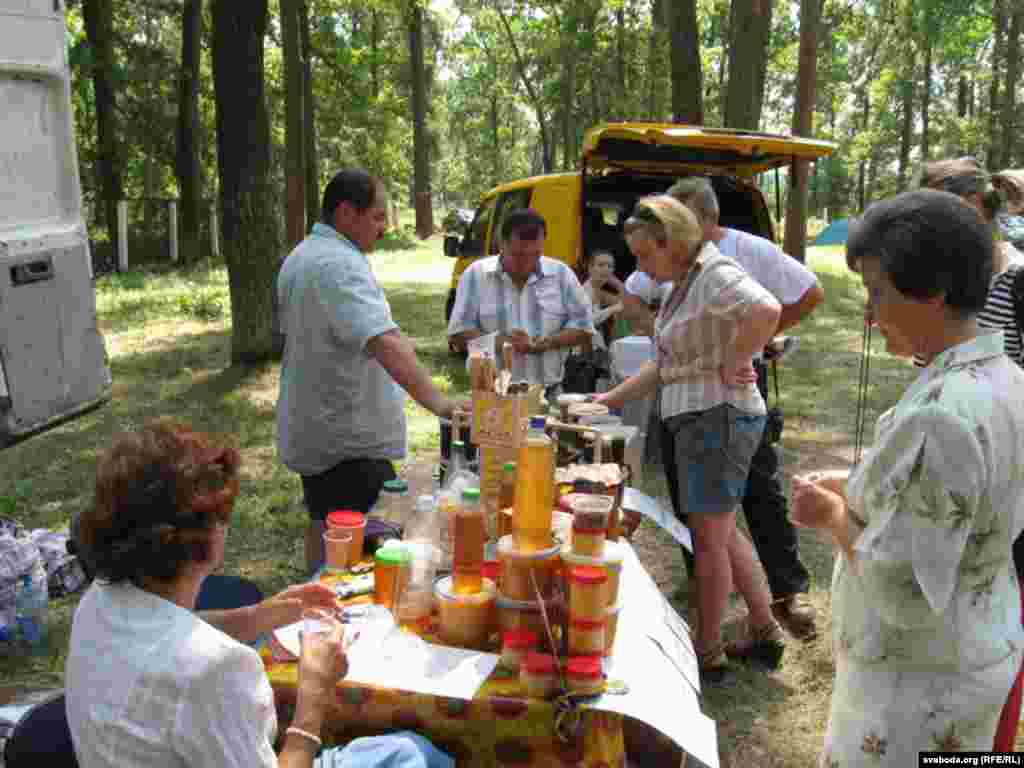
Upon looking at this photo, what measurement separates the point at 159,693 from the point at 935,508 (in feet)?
4.76

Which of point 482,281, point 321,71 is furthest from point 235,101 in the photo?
point 321,71

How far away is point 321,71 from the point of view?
2573 centimetres

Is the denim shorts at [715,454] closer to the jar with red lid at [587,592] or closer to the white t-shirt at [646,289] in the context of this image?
the jar with red lid at [587,592]

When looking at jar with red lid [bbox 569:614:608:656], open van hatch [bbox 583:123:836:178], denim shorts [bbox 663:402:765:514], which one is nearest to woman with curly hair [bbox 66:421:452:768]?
jar with red lid [bbox 569:614:608:656]

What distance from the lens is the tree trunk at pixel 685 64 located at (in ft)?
35.0

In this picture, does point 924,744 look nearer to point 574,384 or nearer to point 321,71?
point 574,384

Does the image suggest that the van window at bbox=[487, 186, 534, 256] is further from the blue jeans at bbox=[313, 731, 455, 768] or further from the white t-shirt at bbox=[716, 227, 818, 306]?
the blue jeans at bbox=[313, 731, 455, 768]

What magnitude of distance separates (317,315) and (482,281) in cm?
159

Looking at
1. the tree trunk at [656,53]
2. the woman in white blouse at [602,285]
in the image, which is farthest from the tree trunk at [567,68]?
the woman in white blouse at [602,285]

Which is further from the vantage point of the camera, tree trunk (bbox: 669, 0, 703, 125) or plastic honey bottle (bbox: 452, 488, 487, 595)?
tree trunk (bbox: 669, 0, 703, 125)

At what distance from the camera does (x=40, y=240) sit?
13.1 ft

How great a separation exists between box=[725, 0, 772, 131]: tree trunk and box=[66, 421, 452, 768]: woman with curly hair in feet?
32.3

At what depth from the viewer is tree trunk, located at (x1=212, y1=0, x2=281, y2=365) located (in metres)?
8.16

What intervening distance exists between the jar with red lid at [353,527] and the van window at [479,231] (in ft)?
23.0
